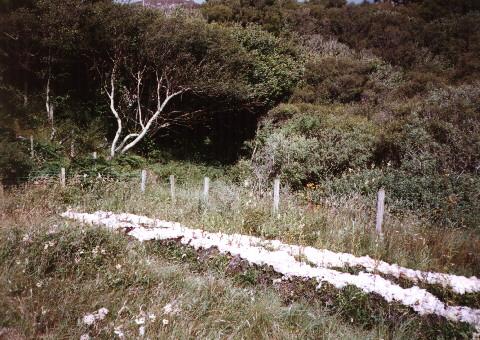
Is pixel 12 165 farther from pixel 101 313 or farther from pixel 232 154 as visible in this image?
pixel 232 154

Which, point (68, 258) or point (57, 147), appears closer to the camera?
point (68, 258)

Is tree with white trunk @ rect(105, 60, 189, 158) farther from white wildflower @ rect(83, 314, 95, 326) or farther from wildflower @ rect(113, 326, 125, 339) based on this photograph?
wildflower @ rect(113, 326, 125, 339)

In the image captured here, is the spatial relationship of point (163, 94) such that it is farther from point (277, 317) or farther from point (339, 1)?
point (339, 1)

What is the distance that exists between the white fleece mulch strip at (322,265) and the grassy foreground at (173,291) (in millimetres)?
140

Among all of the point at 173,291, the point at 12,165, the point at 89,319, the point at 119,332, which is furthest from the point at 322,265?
the point at 12,165

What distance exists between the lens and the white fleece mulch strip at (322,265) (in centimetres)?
356

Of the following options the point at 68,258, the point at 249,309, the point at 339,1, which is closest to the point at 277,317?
the point at 249,309

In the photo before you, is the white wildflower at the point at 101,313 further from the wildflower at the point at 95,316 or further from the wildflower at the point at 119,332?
the wildflower at the point at 119,332

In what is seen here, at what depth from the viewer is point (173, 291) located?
360 centimetres

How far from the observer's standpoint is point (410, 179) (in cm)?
859

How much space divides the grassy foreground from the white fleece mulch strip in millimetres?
140

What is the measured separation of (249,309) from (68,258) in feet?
6.76

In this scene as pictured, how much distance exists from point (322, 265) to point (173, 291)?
2087mm

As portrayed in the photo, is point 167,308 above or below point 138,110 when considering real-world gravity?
below
